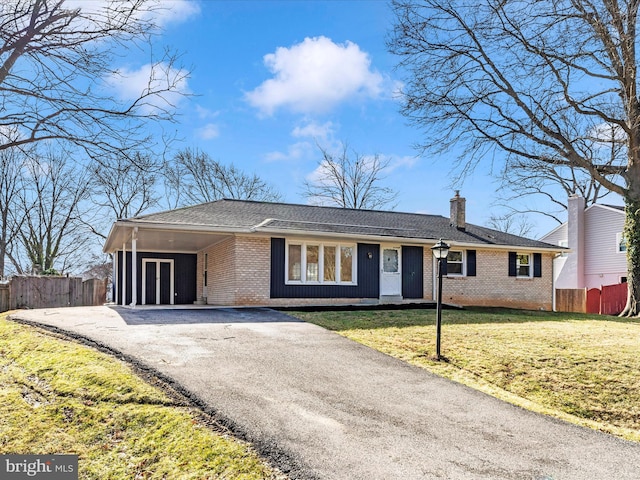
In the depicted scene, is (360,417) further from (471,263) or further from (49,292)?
(49,292)

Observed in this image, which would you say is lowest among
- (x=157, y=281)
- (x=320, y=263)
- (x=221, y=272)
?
(x=157, y=281)

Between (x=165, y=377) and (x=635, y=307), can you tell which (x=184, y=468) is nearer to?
(x=165, y=377)

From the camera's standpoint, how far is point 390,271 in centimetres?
1836

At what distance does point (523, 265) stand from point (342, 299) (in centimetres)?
912

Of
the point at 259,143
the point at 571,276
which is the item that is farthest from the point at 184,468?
the point at 571,276

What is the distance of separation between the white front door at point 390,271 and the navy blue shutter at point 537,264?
23.0 feet

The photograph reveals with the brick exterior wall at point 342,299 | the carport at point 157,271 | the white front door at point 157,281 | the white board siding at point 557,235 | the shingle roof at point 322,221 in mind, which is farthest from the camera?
the white board siding at point 557,235

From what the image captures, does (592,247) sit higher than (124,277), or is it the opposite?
(592,247)

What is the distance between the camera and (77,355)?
7680 millimetres

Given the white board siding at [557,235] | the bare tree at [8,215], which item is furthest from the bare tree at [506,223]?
the bare tree at [8,215]

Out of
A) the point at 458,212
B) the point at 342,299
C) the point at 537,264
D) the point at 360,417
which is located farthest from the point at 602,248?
the point at 360,417

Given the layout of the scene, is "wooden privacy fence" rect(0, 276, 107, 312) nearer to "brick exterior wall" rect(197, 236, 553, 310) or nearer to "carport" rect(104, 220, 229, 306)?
"carport" rect(104, 220, 229, 306)

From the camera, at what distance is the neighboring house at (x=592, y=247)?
26531 mm

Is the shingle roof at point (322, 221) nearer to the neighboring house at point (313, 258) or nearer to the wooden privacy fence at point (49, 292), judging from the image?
the neighboring house at point (313, 258)
